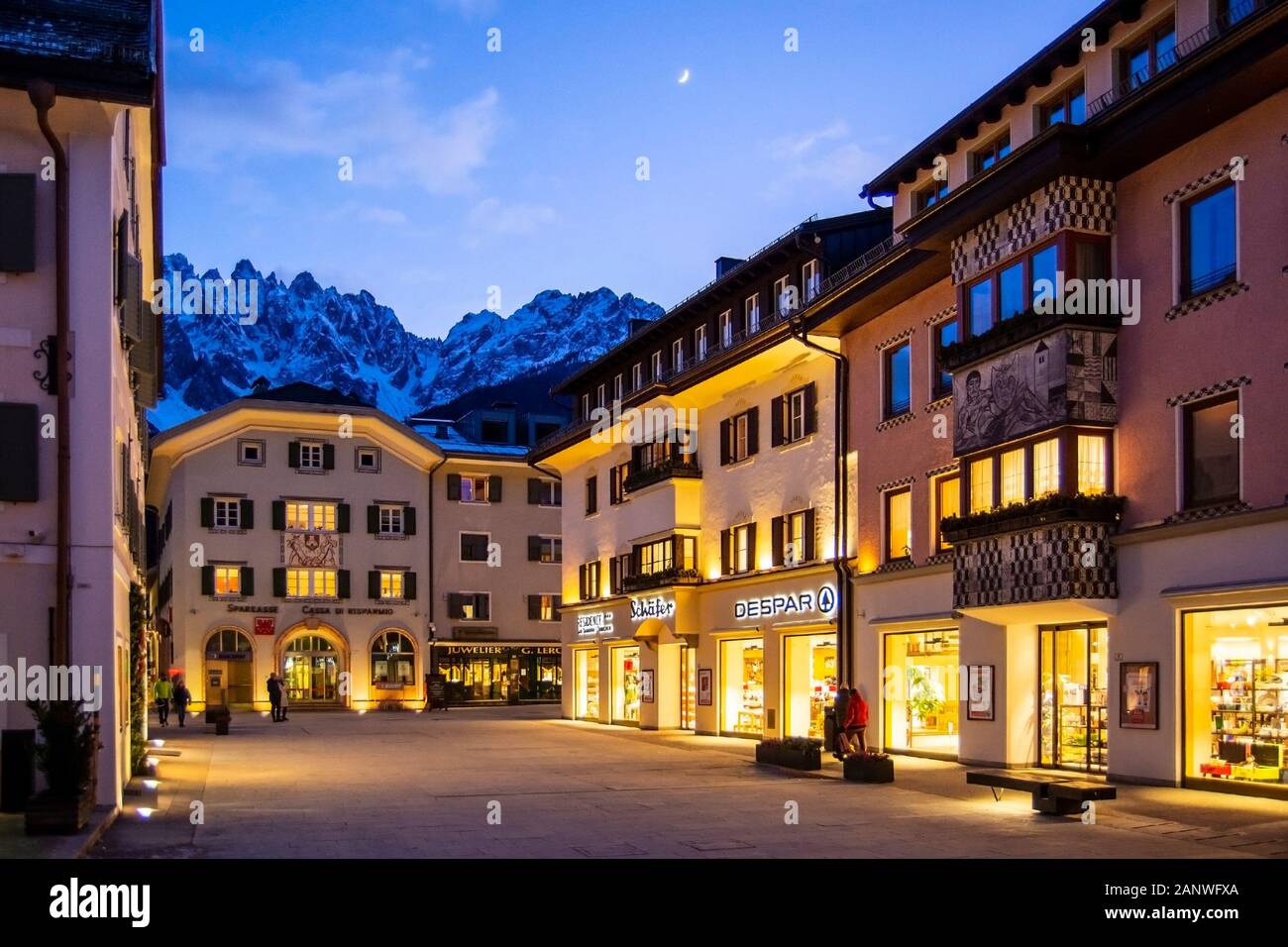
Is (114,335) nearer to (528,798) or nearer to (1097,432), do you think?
(528,798)

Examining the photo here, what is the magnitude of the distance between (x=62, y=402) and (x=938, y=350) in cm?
1687

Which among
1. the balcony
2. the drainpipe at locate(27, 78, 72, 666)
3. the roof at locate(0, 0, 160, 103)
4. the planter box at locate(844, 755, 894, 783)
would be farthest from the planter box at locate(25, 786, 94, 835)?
the balcony

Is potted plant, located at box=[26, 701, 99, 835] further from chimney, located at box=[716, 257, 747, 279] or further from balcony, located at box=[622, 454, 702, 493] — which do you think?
chimney, located at box=[716, 257, 747, 279]

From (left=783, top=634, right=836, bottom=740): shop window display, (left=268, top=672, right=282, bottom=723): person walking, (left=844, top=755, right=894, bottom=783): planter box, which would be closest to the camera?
(left=844, top=755, right=894, bottom=783): planter box

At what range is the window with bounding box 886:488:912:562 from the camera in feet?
96.0

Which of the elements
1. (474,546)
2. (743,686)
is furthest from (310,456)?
(743,686)

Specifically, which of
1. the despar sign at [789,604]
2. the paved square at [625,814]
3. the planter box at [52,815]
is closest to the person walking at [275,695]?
the paved square at [625,814]

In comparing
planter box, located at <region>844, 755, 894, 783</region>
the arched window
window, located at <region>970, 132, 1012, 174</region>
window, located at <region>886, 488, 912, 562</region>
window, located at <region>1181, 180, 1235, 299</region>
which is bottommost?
the arched window

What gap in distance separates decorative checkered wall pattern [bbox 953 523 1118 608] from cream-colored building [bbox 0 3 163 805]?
47.4ft

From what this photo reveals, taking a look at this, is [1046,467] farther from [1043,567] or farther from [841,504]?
[841,504]

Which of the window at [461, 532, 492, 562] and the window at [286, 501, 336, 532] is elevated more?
the window at [286, 501, 336, 532]

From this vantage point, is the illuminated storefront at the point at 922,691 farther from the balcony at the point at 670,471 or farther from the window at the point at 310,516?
the window at the point at 310,516
